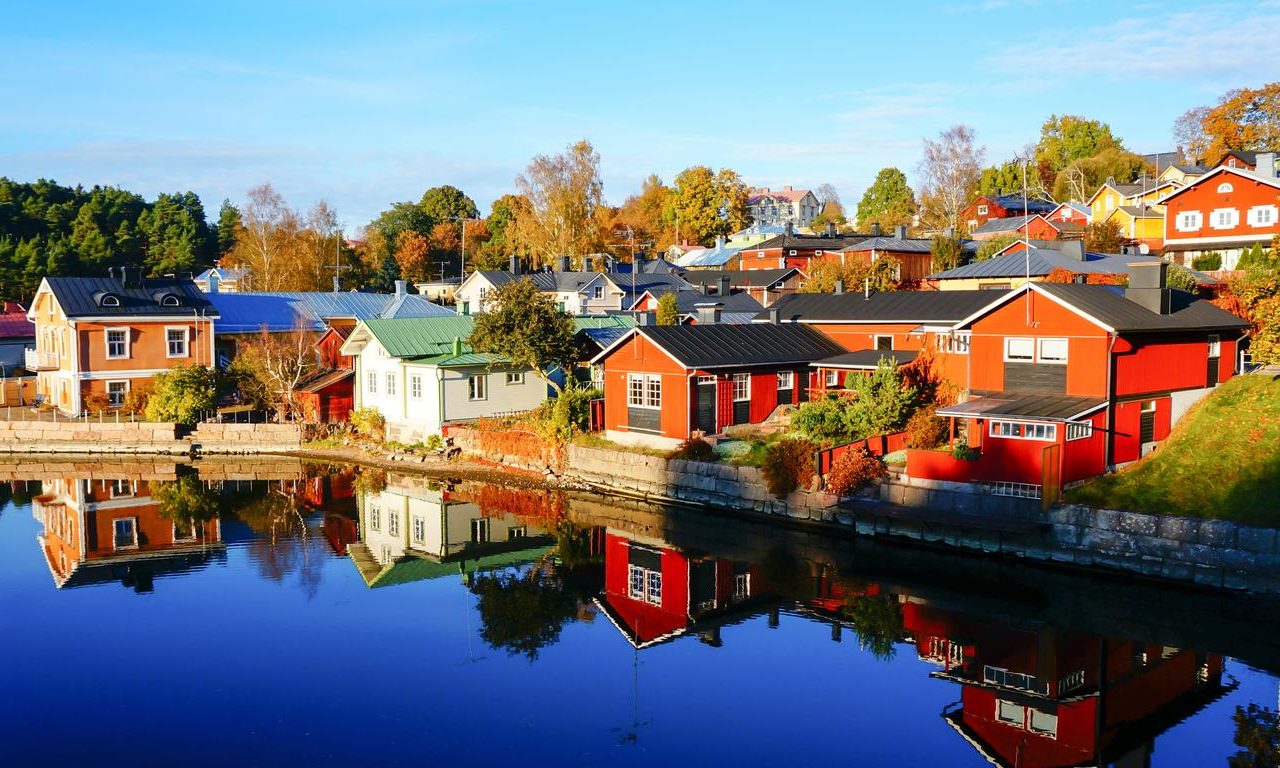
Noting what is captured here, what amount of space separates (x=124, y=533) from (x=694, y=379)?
17.6 metres

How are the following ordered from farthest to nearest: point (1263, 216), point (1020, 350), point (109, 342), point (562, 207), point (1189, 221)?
point (562, 207)
point (1189, 221)
point (1263, 216)
point (109, 342)
point (1020, 350)

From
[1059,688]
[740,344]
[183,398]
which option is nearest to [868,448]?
[740,344]

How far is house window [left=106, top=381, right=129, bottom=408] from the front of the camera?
45.3m

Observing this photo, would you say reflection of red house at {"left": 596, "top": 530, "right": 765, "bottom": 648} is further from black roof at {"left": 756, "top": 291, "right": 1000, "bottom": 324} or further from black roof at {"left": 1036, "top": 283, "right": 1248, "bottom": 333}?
black roof at {"left": 756, "top": 291, "right": 1000, "bottom": 324}

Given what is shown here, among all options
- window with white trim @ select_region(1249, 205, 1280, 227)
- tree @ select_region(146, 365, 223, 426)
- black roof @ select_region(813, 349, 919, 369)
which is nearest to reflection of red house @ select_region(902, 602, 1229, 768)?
black roof @ select_region(813, 349, 919, 369)

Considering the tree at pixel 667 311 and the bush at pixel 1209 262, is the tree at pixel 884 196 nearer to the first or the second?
the bush at pixel 1209 262

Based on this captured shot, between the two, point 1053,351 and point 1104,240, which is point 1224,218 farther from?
point 1053,351

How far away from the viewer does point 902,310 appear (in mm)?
36844

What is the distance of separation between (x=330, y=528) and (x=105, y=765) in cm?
1500

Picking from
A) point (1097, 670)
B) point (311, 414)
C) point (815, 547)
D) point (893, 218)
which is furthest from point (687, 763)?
point (893, 218)

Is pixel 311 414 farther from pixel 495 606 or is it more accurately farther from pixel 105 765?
pixel 105 765

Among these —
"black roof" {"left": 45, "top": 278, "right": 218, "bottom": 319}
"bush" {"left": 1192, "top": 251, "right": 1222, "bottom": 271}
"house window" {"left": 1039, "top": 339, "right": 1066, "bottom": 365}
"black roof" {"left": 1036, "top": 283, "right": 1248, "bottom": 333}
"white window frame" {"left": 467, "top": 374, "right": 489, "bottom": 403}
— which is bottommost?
"white window frame" {"left": 467, "top": 374, "right": 489, "bottom": 403}

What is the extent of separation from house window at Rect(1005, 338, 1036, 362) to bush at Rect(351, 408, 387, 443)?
24.4m

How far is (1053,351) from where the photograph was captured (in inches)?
1077
